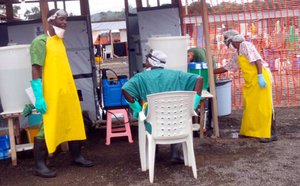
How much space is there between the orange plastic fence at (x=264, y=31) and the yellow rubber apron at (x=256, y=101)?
110 inches

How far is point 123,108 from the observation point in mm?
6250

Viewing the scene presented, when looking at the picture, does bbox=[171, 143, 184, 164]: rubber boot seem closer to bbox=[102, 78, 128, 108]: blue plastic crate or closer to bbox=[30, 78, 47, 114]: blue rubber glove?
bbox=[102, 78, 128, 108]: blue plastic crate

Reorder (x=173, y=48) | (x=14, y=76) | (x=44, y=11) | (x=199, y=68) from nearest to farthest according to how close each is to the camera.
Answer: (x=14, y=76) → (x=44, y=11) → (x=173, y=48) → (x=199, y=68)

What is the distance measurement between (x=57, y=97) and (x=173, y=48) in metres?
1.95

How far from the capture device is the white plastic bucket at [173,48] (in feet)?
19.0

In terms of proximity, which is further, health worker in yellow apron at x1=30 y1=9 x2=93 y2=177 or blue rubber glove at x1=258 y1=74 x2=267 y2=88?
blue rubber glove at x1=258 y1=74 x2=267 y2=88

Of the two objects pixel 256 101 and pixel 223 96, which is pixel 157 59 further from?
pixel 223 96

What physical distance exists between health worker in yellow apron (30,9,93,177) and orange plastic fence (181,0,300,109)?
4.20 m

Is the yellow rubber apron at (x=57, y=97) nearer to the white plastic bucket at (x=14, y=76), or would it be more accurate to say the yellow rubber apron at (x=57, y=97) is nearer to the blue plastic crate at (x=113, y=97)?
the white plastic bucket at (x=14, y=76)

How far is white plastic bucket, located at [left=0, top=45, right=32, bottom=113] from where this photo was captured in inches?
201

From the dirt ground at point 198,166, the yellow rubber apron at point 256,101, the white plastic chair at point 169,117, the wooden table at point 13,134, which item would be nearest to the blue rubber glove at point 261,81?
the yellow rubber apron at point 256,101

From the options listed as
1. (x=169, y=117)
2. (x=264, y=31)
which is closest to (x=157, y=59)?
(x=169, y=117)

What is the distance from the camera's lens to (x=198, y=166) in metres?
5.03

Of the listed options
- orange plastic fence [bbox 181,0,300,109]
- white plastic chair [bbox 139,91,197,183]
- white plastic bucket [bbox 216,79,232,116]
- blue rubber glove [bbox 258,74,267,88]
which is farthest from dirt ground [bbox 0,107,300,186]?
orange plastic fence [bbox 181,0,300,109]
